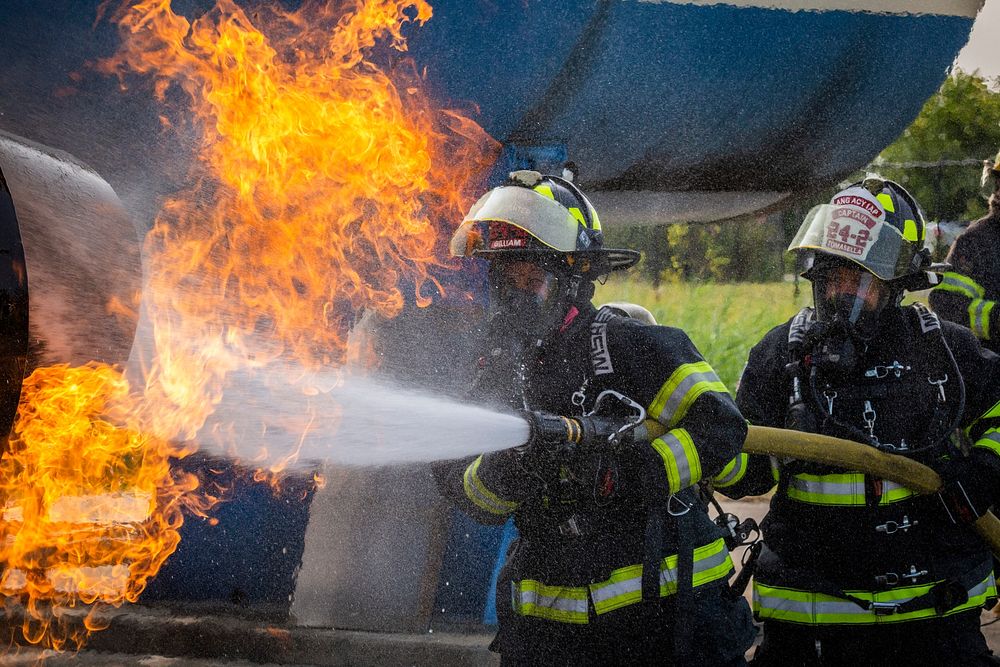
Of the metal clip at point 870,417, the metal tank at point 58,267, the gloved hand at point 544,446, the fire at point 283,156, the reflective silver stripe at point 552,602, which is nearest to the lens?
the metal tank at point 58,267

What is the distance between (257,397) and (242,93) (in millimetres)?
1601

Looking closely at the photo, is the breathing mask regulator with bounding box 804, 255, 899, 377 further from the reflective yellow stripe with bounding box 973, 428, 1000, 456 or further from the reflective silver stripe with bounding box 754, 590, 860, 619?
the reflective silver stripe with bounding box 754, 590, 860, 619

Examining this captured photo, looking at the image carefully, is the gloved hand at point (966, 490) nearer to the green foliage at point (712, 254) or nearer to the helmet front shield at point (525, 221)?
the helmet front shield at point (525, 221)

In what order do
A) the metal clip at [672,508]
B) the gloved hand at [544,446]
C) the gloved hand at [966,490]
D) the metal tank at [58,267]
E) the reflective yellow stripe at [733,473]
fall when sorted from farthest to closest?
the reflective yellow stripe at [733,473] → the gloved hand at [966,490] → the metal clip at [672,508] → the gloved hand at [544,446] → the metal tank at [58,267]

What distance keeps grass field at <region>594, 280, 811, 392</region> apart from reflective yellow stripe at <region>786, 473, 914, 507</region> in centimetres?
829

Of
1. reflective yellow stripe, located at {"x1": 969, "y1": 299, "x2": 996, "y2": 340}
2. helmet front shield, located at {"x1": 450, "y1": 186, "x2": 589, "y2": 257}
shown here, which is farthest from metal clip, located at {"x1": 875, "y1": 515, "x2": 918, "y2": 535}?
reflective yellow stripe, located at {"x1": 969, "y1": 299, "x2": 996, "y2": 340}

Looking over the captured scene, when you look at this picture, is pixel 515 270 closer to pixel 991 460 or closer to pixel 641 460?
pixel 641 460

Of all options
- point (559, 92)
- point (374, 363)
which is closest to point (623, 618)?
point (374, 363)

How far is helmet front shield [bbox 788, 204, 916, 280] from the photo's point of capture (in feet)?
10.8

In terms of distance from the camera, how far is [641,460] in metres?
2.80

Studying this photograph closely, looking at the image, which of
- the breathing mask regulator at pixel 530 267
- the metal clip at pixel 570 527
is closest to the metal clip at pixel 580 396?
the breathing mask regulator at pixel 530 267

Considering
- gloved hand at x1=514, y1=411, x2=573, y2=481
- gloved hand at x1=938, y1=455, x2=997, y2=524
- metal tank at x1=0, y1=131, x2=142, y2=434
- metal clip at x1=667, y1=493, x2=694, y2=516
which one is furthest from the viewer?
gloved hand at x1=938, y1=455, x2=997, y2=524

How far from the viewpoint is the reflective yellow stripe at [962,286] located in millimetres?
4527

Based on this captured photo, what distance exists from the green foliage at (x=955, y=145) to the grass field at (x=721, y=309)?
Result: 2.60 metres
